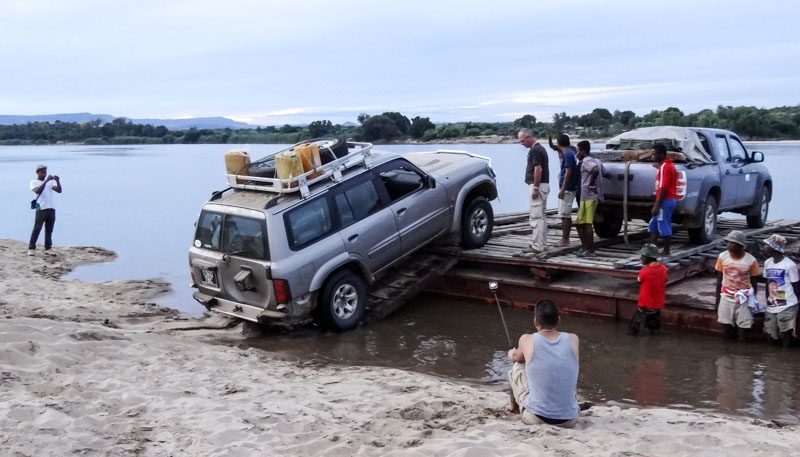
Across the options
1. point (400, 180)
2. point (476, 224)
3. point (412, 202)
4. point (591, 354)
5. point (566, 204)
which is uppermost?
point (400, 180)

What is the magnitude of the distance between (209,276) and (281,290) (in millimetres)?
1260

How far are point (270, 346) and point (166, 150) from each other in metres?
133

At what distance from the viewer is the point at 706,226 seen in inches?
437

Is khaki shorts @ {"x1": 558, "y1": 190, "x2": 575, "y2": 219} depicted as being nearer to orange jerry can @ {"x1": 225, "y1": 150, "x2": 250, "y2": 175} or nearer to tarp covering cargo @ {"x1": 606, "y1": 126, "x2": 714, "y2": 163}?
tarp covering cargo @ {"x1": 606, "y1": 126, "x2": 714, "y2": 163}

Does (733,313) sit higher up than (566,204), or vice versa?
(566,204)

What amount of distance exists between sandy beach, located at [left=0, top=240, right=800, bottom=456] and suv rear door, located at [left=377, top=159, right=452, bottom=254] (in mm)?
2737

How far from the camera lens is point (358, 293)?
31.3 ft

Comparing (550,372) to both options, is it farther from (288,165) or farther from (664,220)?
(664,220)

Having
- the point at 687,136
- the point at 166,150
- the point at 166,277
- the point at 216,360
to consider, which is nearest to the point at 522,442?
the point at 216,360

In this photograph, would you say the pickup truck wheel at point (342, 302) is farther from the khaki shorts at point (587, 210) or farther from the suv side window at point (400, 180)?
the khaki shorts at point (587, 210)

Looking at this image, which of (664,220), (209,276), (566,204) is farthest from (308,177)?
(664,220)

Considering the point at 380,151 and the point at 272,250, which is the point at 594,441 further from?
the point at 380,151

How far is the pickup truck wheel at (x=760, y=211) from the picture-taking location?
42.9ft

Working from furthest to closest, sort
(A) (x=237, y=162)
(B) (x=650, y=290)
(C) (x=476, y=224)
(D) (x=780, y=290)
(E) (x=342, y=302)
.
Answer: (C) (x=476, y=224)
(A) (x=237, y=162)
(E) (x=342, y=302)
(B) (x=650, y=290)
(D) (x=780, y=290)
